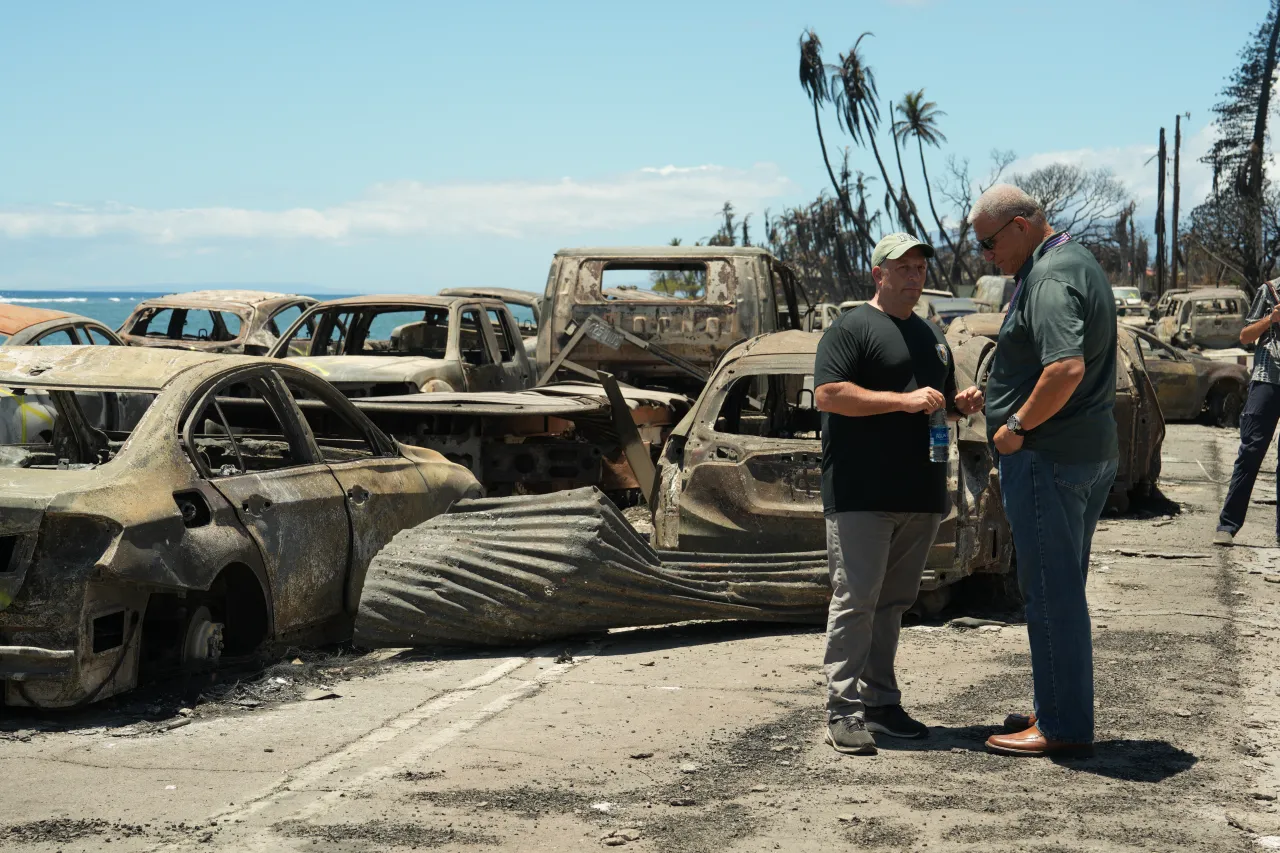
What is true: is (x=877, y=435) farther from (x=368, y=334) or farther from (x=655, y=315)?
(x=368, y=334)

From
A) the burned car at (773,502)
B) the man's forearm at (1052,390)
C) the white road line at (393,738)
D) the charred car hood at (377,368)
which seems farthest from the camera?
the charred car hood at (377,368)

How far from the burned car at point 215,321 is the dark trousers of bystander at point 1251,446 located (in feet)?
34.8

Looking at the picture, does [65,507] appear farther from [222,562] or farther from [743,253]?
[743,253]

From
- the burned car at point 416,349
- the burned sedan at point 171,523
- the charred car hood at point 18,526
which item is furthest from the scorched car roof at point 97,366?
the burned car at point 416,349

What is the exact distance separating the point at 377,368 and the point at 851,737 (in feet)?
25.1

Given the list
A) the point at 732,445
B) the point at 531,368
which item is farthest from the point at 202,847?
the point at 531,368

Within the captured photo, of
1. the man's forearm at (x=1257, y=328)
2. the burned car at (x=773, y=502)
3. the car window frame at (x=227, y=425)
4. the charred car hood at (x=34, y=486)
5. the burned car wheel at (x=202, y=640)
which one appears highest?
the man's forearm at (x=1257, y=328)

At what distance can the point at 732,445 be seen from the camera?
26.6 ft

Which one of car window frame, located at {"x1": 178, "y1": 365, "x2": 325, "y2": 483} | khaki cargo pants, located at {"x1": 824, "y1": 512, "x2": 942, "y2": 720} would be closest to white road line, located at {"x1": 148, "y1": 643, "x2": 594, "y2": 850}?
car window frame, located at {"x1": 178, "y1": 365, "x2": 325, "y2": 483}

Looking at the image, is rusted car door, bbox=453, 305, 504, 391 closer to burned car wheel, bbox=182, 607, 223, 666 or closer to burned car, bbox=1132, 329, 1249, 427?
burned car wheel, bbox=182, 607, 223, 666

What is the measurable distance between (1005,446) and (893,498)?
0.46m

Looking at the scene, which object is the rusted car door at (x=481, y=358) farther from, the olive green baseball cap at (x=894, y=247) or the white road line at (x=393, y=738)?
the olive green baseball cap at (x=894, y=247)

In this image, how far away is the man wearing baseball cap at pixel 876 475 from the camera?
5488mm

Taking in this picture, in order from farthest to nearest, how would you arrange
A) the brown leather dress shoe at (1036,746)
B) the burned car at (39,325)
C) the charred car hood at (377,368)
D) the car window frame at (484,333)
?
the car window frame at (484,333) < the charred car hood at (377,368) < the burned car at (39,325) < the brown leather dress shoe at (1036,746)
